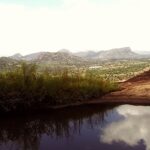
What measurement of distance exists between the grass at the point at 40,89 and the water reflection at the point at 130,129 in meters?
4.13

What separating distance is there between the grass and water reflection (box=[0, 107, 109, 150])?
1.81 metres

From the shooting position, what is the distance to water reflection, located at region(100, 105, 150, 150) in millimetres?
16606

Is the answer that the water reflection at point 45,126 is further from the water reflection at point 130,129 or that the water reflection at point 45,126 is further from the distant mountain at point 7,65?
the distant mountain at point 7,65

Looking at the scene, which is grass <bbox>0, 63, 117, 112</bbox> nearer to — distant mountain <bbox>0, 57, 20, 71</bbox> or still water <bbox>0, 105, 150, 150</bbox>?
still water <bbox>0, 105, 150, 150</bbox>

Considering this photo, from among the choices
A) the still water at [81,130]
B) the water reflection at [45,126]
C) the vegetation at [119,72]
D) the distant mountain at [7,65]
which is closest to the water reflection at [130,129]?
the still water at [81,130]

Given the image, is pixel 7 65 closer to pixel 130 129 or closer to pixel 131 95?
pixel 131 95

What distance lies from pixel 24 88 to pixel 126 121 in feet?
26.2

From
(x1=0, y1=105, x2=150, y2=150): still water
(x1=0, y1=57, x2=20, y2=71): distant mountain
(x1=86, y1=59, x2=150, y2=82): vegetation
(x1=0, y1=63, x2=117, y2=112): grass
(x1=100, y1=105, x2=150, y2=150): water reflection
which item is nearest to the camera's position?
(x1=0, y1=105, x2=150, y2=150): still water

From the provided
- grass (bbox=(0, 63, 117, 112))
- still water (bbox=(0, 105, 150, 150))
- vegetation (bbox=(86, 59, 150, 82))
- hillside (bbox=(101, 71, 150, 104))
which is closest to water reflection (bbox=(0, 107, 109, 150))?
still water (bbox=(0, 105, 150, 150))

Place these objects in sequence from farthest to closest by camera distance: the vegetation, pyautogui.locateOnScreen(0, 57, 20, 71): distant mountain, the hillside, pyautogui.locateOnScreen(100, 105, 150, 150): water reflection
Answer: the vegetation → pyautogui.locateOnScreen(0, 57, 20, 71): distant mountain → the hillside → pyautogui.locateOnScreen(100, 105, 150, 150): water reflection

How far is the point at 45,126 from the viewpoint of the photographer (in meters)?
19.8

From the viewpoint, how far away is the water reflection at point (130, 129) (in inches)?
654

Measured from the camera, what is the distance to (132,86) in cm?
3050

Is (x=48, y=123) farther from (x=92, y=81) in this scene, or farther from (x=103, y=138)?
(x=92, y=81)
